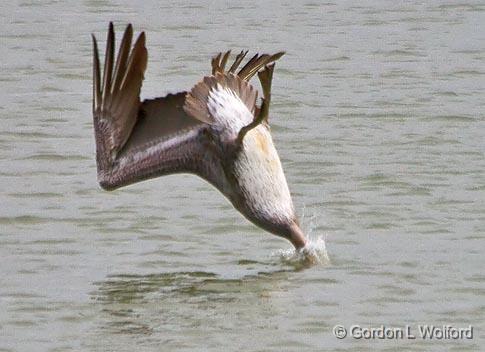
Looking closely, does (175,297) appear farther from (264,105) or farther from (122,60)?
(122,60)

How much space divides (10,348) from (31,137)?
4691 mm

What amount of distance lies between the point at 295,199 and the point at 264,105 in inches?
82.3

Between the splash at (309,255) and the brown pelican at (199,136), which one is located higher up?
the brown pelican at (199,136)

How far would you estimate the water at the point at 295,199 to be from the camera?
9.19m

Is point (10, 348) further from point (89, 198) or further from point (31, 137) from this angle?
point (31, 137)

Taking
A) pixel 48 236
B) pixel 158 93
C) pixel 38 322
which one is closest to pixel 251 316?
pixel 38 322

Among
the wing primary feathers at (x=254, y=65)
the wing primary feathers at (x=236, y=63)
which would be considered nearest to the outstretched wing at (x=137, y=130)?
the wing primary feathers at (x=236, y=63)

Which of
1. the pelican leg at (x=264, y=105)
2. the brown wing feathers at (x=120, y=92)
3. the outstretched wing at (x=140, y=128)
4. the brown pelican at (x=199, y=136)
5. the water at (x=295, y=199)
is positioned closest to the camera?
the water at (x=295, y=199)

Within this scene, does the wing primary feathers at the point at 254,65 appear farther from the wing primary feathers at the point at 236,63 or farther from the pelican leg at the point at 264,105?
the pelican leg at the point at 264,105

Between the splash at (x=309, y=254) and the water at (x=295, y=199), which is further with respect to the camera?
the splash at (x=309, y=254)

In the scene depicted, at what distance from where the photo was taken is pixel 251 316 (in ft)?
30.4

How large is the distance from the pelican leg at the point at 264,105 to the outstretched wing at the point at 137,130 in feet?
1.02

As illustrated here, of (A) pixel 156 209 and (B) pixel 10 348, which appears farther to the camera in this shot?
(A) pixel 156 209

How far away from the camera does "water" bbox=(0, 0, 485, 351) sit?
919cm
